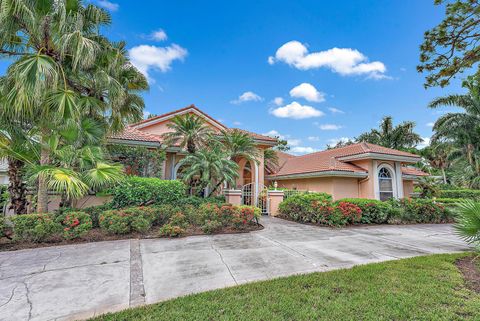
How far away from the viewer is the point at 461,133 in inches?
920

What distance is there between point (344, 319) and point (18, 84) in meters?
9.98

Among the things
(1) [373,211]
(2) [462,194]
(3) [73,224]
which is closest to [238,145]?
(1) [373,211]

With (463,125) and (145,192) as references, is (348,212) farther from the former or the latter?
(463,125)

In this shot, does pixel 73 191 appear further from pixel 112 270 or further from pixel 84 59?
Result: pixel 84 59

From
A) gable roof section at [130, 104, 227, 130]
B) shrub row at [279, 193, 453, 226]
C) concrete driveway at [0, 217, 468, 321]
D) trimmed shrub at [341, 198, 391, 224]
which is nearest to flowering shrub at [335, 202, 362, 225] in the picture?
shrub row at [279, 193, 453, 226]

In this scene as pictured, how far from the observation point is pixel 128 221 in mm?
7902

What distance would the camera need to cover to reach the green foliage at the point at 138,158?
39.0 feet

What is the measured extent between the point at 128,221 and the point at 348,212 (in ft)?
31.8

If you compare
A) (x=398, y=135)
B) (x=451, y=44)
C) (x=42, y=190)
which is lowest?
(x=42, y=190)

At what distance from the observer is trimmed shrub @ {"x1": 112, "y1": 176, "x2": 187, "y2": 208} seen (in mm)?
9672

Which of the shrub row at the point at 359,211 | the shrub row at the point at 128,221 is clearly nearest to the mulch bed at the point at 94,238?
the shrub row at the point at 128,221

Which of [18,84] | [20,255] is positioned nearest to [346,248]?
[20,255]

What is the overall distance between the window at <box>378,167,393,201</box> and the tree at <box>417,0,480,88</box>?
9.82 meters

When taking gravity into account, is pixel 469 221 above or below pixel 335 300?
above
